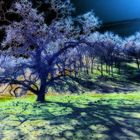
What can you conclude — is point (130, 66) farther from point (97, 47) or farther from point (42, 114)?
point (42, 114)

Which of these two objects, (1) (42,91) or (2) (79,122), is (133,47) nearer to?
(1) (42,91)

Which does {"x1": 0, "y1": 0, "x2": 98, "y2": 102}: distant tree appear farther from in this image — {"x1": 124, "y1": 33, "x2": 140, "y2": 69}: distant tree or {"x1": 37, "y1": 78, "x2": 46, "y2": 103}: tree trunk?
{"x1": 124, "y1": 33, "x2": 140, "y2": 69}: distant tree

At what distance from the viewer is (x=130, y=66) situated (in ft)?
335

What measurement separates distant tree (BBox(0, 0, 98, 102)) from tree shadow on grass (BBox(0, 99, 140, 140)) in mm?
4281

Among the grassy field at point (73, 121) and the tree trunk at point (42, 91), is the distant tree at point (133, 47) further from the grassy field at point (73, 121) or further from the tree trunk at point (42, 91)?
the grassy field at point (73, 121)

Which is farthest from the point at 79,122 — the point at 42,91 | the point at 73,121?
the point at 42,91

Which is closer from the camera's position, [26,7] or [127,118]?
[127,118]

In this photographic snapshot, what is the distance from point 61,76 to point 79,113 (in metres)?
10.1

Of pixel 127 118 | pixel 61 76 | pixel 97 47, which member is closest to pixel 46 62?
pixel 61 76

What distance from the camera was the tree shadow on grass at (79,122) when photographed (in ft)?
75.4

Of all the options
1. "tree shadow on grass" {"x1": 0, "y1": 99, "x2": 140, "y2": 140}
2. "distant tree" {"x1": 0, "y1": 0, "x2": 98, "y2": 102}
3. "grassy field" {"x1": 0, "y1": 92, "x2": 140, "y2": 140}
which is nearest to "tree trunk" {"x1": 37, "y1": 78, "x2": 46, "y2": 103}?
"distant tree" {"x1": 0, "y1": 0, "x2": 98, "y2": 102}

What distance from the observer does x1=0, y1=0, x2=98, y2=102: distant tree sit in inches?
1506

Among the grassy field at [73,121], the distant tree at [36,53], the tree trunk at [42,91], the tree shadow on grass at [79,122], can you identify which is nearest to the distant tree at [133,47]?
the distant tree at [36,53]

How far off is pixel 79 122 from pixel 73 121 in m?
0.64
